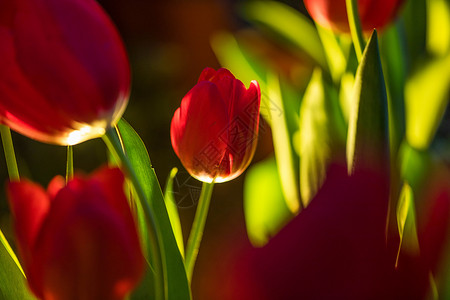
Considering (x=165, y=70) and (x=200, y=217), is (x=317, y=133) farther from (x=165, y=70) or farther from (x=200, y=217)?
(x=165, y=70)

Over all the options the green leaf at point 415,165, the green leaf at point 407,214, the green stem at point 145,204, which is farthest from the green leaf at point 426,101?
the green stem at point 145,204

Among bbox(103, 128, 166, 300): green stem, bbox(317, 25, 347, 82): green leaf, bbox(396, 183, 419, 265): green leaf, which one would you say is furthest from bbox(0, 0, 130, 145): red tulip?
bbox(317, 25, 347, 82): green leaf

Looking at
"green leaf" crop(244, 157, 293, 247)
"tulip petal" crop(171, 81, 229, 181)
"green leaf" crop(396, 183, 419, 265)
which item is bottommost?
"green leaf" crop(244, 157, 293, 247)

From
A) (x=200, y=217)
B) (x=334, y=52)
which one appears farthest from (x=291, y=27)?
(x=200, y=217)

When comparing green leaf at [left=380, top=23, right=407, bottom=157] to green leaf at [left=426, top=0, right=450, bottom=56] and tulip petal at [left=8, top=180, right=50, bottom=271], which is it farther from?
tulip petal at [left=8, top=180, right=50, bottom=271]

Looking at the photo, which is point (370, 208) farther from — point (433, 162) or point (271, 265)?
point (433, 162)

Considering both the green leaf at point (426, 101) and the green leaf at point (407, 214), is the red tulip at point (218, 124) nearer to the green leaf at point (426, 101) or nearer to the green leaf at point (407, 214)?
the green leaf at point (407, 214)
